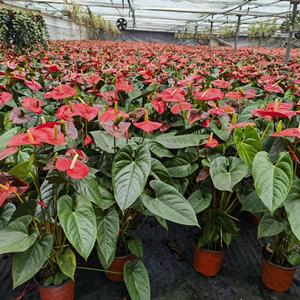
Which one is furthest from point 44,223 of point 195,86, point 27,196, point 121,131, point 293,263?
point 195,86

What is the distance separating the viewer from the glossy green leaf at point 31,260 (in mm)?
1008

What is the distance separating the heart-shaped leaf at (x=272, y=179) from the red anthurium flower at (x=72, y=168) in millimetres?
556

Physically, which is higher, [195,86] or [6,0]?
[6,0]

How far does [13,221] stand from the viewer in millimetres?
1045

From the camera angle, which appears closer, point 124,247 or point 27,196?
point 27,196

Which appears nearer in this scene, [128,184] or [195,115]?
[128,184]

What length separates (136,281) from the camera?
1360mm

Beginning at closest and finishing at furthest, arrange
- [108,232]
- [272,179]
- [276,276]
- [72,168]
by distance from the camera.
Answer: [72,168], [272,179], [108,232], [276,276]

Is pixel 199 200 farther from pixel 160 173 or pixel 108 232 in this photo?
pixel 108 232

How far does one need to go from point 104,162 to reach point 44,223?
34 centimetres

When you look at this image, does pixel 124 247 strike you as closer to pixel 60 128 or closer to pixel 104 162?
pixel 104 162

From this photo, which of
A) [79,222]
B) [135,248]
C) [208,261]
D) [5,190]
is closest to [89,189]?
[79,222]

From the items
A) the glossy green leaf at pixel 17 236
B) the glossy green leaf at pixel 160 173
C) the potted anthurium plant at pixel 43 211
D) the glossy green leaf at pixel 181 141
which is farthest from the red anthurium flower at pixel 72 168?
the glossy green leaf at pixel 181 141

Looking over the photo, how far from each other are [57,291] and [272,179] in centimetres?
98
